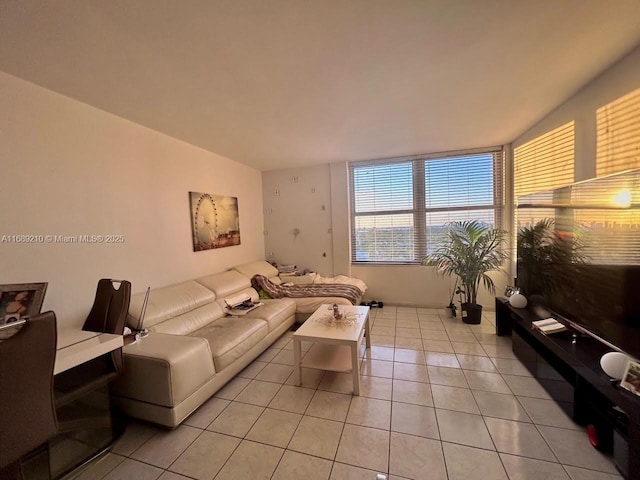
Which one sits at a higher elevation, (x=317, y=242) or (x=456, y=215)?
(x=456, y=215)

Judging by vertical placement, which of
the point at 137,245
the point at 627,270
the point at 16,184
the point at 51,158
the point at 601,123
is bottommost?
the point at 627,270

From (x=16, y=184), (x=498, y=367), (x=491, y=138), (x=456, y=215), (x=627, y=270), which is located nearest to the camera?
(x=627, y=270)

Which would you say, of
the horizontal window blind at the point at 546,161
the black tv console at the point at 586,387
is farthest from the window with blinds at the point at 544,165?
the black tv console at the point at 586,387

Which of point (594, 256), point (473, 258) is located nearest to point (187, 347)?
point (594, 256)

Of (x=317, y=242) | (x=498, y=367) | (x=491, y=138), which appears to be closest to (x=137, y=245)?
(x=317, y=242)

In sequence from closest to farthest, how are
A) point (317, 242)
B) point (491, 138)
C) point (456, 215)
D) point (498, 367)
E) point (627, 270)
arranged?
point (627, 270), point (498, 367), point (491, 138), point (456, 215), point (317, 242)

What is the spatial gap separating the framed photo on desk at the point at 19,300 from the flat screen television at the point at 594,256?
11.5 ft

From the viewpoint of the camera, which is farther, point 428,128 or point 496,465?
point 428,128

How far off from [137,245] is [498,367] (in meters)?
3.67

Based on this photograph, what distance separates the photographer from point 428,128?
3.04 meters

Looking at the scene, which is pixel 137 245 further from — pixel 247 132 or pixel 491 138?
pixel 491 138

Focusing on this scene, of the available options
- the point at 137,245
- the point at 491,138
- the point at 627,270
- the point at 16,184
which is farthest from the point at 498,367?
the point at 16,184

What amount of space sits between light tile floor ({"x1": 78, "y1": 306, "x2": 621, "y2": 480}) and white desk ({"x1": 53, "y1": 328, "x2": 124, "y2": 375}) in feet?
2.27

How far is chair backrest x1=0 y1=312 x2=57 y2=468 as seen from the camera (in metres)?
1.02
